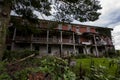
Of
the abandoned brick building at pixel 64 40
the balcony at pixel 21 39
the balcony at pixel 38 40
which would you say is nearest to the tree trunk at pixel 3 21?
the abandoned brick building at pixel 64 40

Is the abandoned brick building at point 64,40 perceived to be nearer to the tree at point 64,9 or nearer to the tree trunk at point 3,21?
the tree at point 64,9

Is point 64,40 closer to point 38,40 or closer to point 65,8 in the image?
point 38,40

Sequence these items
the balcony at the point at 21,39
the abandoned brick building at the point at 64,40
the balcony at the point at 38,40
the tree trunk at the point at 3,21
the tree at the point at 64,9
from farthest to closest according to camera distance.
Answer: the balcony at the point at 38,40
the abandoned brick building at the point at 64,40
the balcony at the point at 21,39
the tree at the point at 64,9
the tree trunk at the point at 3,21

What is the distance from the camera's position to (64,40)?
35.0 metres

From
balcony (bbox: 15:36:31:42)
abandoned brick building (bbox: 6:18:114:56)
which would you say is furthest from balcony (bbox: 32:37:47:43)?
balcony (bbox: 15:36:31:42)

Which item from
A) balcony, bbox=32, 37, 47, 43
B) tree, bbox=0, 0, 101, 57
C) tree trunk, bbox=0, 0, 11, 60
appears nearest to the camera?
tree trunk, bbox=0, 0, 11, 60

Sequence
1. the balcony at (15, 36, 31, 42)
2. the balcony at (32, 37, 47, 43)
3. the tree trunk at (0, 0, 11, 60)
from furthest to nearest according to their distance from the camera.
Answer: the balcony at (32, 37, 47, 43)
the balcony at (15, 36, 31, 42)
the tree trunk at (0, 0, 11, 60)

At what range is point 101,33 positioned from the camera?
42188 millimetres

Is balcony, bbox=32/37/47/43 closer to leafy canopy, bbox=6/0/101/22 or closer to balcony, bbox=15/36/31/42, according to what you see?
balcony, bbox=15/36/31/42

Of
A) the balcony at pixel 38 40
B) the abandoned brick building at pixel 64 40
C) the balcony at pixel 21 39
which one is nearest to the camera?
the balcony at pixel 21 39

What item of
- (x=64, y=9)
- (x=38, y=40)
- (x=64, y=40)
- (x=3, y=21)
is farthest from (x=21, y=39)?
(x=3, y=21)

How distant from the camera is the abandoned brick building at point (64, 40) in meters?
31.3

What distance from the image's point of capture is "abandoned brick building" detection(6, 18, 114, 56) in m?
31.3

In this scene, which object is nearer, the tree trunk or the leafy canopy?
→ the tree trunk
